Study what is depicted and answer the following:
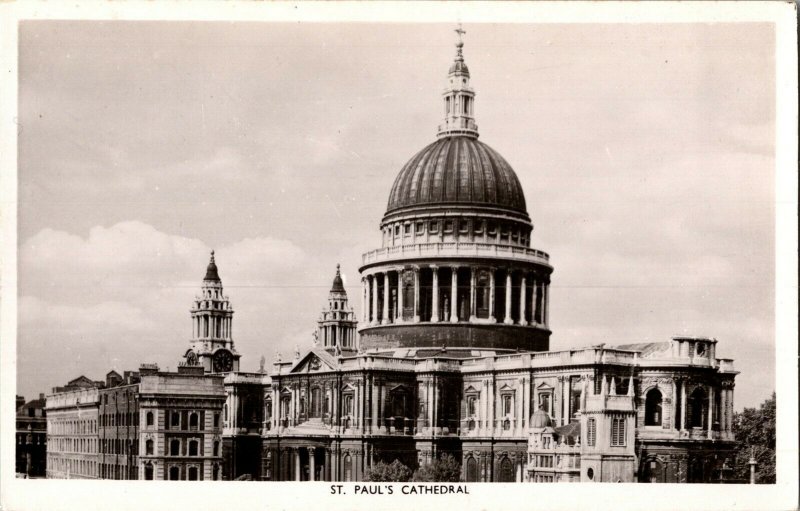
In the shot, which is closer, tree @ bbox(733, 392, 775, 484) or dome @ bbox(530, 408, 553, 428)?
tree @ bbox(733, 392, 775, 484)

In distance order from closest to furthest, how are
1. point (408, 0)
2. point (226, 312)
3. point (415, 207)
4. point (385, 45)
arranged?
point (408, 0), point (385, 45), point (415, 207), point (226, 312)

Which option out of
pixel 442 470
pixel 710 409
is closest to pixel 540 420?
pixel 442 470

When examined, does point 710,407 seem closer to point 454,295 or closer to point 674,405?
point 674,405

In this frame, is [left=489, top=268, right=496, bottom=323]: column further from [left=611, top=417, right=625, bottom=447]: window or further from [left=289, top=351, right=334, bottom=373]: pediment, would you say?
[left=611, top=417, right=625, bottom=447]: window

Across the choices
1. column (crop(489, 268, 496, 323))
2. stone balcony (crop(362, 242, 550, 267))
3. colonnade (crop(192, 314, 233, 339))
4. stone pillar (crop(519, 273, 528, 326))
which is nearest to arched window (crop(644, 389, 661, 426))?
stone pillar (crop(519, 273, 528, 326))

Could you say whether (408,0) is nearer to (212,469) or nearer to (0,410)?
(0,410)

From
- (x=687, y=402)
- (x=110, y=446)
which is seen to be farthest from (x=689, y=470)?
(x=110, y=446)
